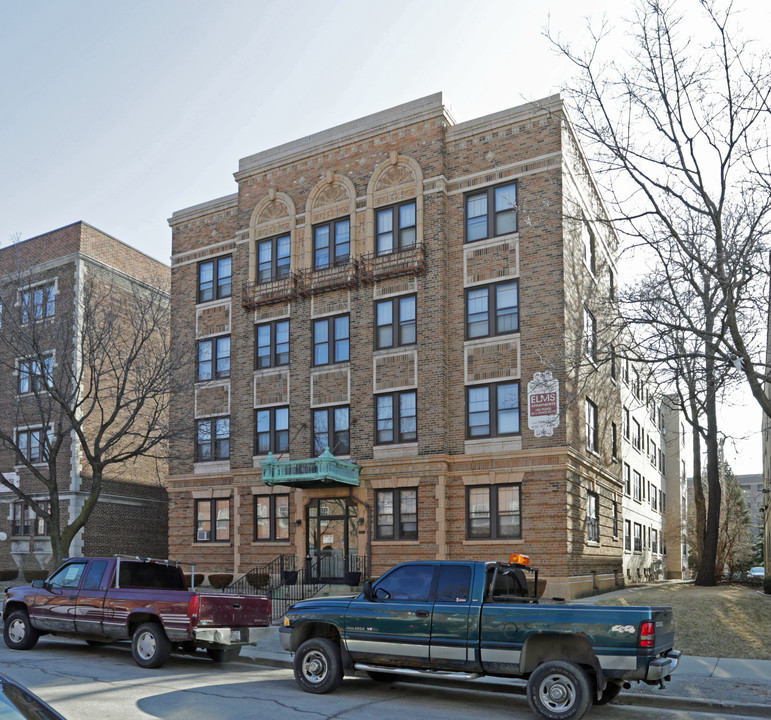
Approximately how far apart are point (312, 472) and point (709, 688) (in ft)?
53.8

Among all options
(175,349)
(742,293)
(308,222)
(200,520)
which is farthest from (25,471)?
(742,293)

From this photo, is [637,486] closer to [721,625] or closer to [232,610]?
[721,625]

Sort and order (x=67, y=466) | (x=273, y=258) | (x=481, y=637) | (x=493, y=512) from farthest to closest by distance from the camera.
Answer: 1. (x=67, y=466)
2. (x=273, y=258)
3. (x=493, y=512)
4. (x=481, y=637)

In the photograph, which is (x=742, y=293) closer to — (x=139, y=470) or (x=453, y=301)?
(x=453, y=301)

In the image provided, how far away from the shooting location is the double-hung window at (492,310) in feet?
87.8

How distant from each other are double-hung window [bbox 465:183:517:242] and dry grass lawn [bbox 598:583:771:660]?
1231 centimetres

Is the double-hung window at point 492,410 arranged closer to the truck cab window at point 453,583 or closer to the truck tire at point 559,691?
the truck cab window at point 453,583

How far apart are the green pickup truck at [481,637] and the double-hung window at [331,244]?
64.0 ft

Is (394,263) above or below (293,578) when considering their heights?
above

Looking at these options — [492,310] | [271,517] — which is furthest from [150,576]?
[492,310]

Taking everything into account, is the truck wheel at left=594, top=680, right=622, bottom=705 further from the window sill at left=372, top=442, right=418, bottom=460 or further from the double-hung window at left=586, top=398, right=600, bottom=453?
the double-hung window at left=586, top=398, right=600, bottom=453

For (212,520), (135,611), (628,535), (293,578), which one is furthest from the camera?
(628,535)

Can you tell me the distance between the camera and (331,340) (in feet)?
97.8

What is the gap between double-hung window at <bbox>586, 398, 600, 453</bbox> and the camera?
95.0 feet
